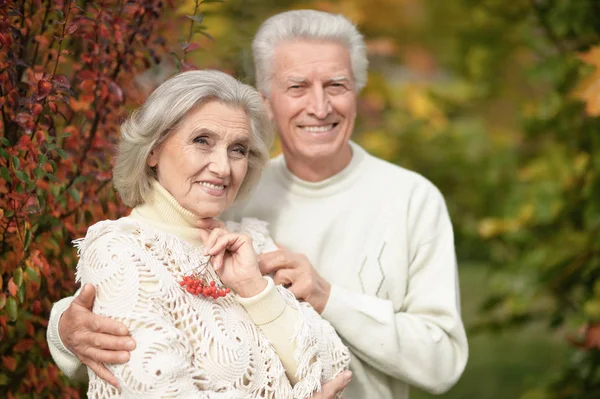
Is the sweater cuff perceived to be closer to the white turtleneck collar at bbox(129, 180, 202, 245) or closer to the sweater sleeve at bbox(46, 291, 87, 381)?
the white turtleneck collar at bbox(129, 180, 202, 245)

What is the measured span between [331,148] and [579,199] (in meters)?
1.94

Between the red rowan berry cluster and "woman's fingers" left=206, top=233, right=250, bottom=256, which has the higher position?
"woman's fingers" left=206, top=233, right=250, bottom=256

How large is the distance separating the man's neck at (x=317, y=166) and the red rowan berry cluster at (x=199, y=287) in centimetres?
90

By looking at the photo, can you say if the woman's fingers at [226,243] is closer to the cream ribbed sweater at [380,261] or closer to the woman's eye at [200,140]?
the woman's eye at [200,140]

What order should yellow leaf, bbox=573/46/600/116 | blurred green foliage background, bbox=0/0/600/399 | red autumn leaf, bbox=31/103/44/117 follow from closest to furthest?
red autumn leaf, bbox=31/103/44/117 → yellow leaf, bbox=573/46/600/116 → blurred green foliage background, bbox=0/0/600/399

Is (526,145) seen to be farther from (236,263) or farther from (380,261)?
(236,263)

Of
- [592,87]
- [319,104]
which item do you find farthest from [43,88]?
[592,87]

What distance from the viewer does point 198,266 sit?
250cm

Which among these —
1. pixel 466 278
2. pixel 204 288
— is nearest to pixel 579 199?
pixel 204 288

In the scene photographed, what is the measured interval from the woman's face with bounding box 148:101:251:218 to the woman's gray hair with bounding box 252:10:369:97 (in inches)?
25.9

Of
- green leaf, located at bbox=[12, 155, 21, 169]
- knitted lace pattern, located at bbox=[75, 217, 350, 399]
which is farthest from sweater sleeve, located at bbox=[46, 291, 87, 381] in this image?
green leaf, located at bbox=[12, 155, 21, 169]

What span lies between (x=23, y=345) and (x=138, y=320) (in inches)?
29.8

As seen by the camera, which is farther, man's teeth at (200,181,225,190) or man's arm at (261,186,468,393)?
man's arm at (261,186,468,393)

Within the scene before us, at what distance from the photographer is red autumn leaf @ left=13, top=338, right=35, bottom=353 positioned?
2789 mm
